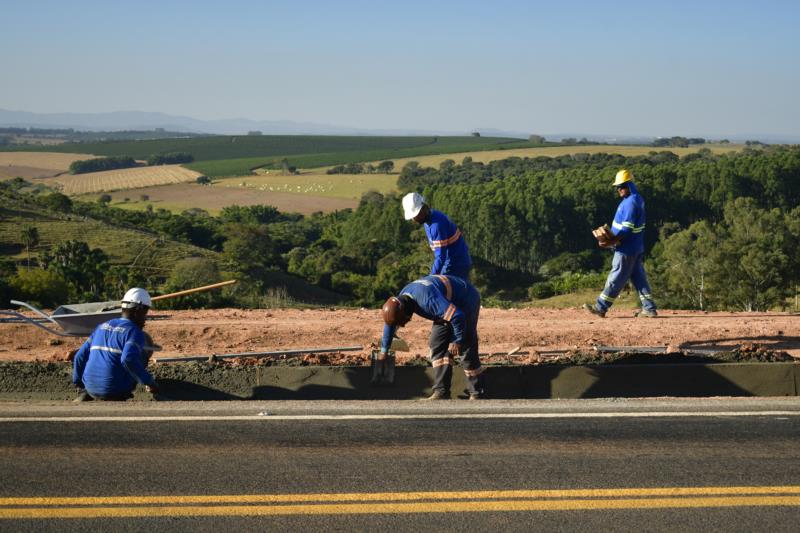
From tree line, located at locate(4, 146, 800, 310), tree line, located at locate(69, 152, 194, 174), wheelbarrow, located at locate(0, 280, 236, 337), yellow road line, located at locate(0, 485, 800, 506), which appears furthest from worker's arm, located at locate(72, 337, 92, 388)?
tree line, located at locate(69, 152, 194, 174)

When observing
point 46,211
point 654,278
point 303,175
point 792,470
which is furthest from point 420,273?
point 303,175

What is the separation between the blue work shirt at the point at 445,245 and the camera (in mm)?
9555

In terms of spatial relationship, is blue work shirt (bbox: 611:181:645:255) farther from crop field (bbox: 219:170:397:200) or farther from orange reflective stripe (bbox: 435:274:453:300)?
crop field (bbox: 219:170:397:200)

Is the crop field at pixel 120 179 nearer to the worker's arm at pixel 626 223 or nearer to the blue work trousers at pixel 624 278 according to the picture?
the blue work trousers at pixel 624 278

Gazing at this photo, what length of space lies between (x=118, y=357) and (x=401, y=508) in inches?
143

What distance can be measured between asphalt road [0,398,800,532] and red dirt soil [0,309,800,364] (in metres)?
2.73

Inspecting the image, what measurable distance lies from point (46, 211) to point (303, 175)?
351ft

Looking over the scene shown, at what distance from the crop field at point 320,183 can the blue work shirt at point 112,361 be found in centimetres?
11015

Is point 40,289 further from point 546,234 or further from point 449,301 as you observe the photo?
point 546,234

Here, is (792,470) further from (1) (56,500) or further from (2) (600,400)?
(1) (56,500)

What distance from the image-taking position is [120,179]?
132625 mm

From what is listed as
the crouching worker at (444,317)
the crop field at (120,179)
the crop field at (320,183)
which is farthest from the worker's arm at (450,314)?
the crop field at (120,179)

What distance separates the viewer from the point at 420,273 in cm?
4484

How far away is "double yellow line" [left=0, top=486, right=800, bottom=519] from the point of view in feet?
19.4
